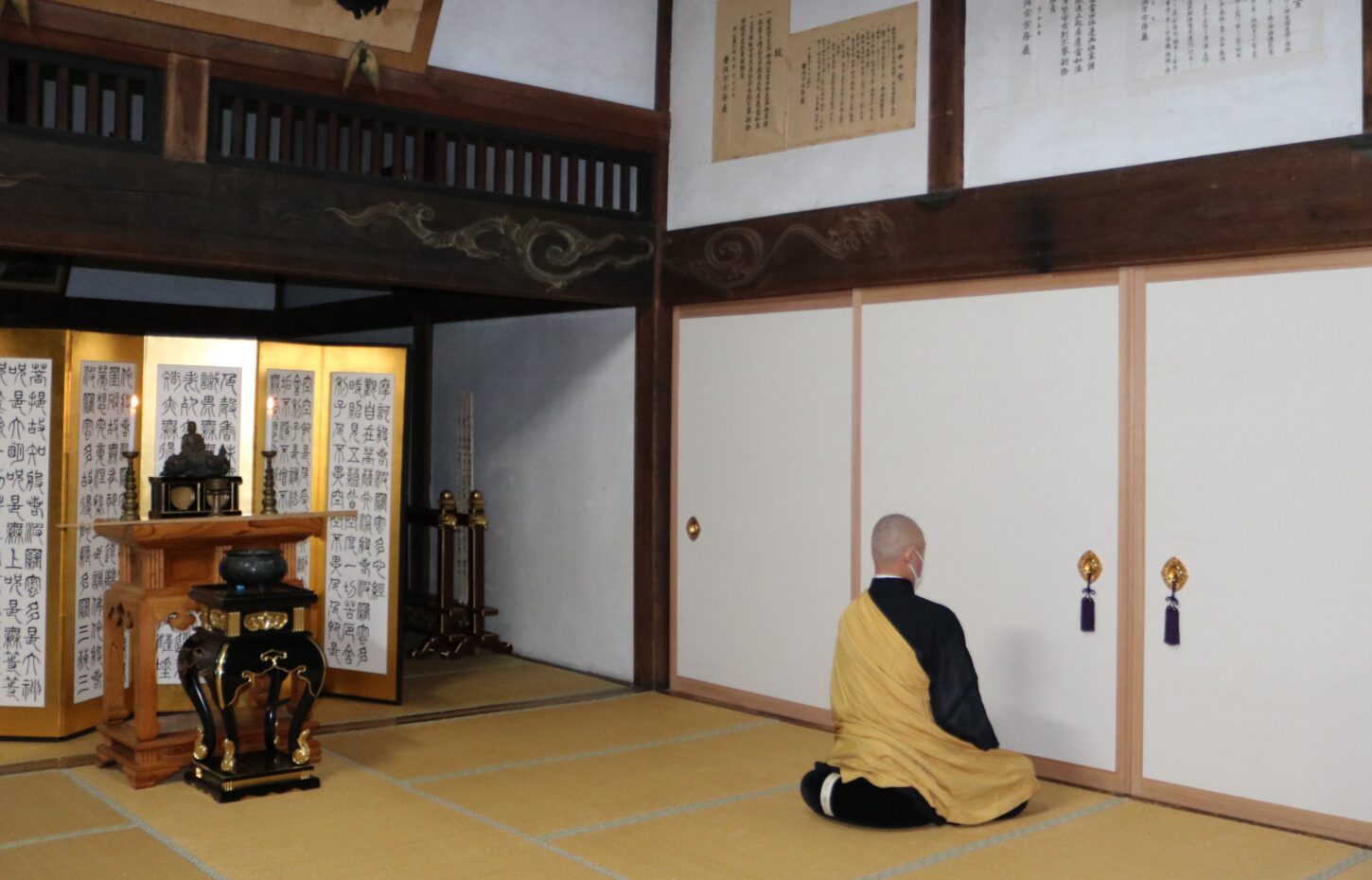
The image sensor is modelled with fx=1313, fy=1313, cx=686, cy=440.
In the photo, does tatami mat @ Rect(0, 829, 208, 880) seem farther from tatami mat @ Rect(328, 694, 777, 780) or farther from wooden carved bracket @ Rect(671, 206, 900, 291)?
wooden carved bracket @ Rect(671, 206, 900, 291)

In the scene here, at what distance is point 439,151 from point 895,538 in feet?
8.28

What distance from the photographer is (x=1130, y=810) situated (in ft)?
13.2

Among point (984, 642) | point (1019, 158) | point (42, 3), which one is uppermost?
point (42, 3)

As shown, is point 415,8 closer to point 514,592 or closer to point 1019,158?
point 1019,158

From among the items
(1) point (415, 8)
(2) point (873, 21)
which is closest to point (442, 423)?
(1) point (415, 8)

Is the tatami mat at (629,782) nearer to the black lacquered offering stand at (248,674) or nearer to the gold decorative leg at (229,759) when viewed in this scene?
the black lacquered offering stand at (248,674)

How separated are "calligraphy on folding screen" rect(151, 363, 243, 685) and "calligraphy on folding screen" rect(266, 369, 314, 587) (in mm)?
236

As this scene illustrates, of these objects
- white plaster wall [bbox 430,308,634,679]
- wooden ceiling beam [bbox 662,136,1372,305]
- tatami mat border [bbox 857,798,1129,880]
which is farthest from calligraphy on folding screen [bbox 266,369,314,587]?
tatami mat border [bbox 857,798,1129,880]

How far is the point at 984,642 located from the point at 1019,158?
1.68 meters

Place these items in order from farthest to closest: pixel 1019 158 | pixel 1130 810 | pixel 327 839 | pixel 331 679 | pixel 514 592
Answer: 1. pixel 514 592
2. pixel 331 679
3. pixel 1019 158
4. pixel 1130 810
5. pixel 327 839

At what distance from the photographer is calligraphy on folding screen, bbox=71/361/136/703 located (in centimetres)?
491

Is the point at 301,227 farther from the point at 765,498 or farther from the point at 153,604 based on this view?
the point at 765,498

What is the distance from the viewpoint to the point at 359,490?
18.5ft

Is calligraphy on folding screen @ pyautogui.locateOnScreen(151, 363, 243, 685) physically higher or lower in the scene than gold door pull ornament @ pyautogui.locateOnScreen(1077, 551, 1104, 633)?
higher
